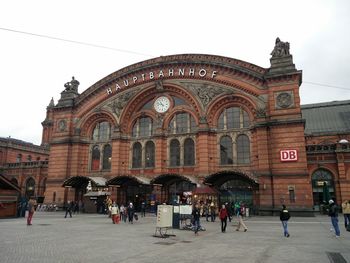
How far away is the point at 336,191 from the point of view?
128 ft

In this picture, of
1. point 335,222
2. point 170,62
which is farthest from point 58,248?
point 170,62

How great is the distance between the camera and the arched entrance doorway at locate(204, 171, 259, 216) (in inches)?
1351

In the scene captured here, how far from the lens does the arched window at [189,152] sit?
39625mm

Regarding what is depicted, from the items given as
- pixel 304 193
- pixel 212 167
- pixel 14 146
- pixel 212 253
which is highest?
pixel 14 146

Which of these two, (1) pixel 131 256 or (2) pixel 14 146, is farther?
(2) pixel 14 146

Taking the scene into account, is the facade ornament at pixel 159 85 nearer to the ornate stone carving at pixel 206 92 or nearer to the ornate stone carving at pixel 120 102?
the ornate stone carving at pixel 120 102

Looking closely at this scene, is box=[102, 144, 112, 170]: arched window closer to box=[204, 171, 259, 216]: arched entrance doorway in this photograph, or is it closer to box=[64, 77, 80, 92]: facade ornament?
box=[64, 77, 80, 92]: facade ornament

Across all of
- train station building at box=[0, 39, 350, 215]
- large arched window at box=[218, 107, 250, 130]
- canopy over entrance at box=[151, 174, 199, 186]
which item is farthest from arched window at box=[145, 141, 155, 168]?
large arched window at box=[218, 107, 250, 130]

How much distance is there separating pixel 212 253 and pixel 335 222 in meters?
8.78

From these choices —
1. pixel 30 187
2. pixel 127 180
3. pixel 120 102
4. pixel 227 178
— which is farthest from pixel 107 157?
pixel 30 187

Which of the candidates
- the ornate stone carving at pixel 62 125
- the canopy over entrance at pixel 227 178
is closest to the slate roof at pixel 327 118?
the canopy over entrance at pixel 227 178

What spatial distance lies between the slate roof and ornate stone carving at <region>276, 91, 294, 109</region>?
2013cm

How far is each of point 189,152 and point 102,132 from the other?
45.5 feet

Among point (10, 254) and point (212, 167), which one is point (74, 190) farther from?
point (10, 254)
